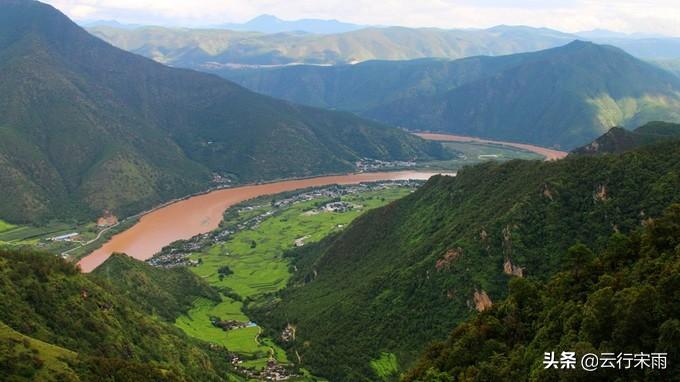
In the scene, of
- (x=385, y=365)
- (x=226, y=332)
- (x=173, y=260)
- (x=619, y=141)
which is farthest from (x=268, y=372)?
(x=619, y=141)

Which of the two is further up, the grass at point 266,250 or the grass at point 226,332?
the grass at point 226,332

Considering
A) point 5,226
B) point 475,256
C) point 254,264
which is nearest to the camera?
point 475,256

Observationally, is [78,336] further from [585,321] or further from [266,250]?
[266,250]

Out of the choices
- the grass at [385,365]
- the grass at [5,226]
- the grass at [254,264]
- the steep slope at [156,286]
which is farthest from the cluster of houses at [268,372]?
the grass at [5,226]

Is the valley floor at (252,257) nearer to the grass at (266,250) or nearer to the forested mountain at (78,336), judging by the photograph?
the grass at (266,250)

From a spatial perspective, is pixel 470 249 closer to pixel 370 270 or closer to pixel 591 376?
pixel 370 270

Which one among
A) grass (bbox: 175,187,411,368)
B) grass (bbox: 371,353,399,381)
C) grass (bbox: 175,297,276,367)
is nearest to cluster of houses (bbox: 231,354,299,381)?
grass (bbox: 175,187,411,368)

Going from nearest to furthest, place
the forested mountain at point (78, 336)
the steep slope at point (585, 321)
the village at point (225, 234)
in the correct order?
the steep slope at point (585, 321), the forested mountain at point (78, 336), the village at point (225, 234)

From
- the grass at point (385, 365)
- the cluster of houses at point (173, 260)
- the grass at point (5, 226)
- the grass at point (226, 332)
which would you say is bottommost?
the cluster of houses at point (173, 260)
